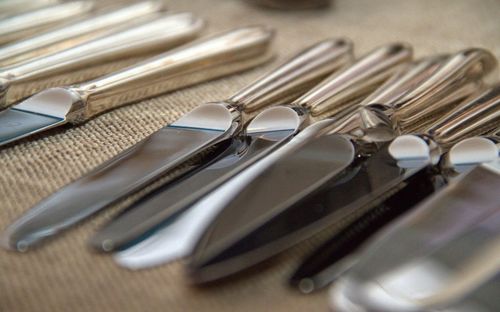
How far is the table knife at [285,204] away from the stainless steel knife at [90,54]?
0.19 meters

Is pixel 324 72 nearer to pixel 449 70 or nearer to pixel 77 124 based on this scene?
pixel 449 70

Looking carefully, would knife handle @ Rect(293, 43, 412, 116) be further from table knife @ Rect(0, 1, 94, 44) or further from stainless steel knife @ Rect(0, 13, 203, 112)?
table knife @ Rect(0, 1, 94, 44)

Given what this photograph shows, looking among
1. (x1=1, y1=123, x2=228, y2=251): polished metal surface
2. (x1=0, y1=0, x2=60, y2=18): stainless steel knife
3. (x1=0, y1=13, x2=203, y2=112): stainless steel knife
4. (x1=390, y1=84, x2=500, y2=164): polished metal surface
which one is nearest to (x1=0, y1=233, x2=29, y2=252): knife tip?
(x1=1, y1=123, x2=228, y2=251): polished metal surface

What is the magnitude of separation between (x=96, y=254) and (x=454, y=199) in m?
0.20

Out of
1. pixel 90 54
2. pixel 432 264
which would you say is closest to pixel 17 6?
pixel 90 54

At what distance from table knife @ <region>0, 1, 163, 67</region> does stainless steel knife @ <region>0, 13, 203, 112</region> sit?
3 centimetres

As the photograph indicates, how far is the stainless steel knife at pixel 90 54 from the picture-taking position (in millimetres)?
467

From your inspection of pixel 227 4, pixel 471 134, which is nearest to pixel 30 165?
pixel 471 134

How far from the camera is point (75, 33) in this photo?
612 mm

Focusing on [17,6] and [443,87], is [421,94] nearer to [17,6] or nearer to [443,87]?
[443,87]

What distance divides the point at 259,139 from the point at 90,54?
212 mm

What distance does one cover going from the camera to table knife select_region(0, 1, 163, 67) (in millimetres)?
562

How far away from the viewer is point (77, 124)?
1.60 ft

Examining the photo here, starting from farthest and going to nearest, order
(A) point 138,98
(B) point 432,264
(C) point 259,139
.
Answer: (A) point 138,98, (C) point 259,139, (B) point 432,264
